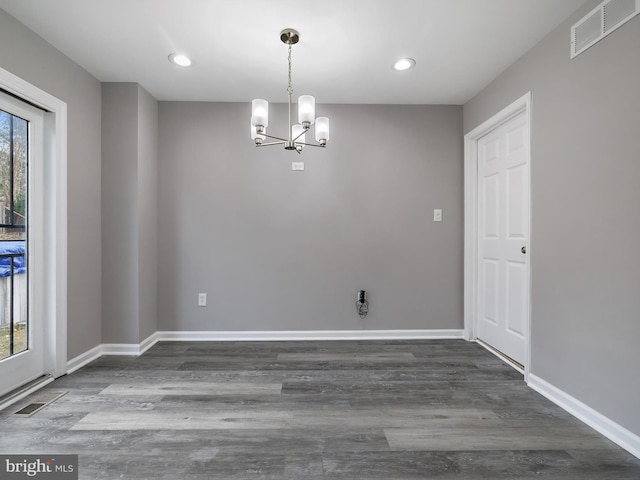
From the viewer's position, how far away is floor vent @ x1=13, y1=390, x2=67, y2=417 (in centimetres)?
193

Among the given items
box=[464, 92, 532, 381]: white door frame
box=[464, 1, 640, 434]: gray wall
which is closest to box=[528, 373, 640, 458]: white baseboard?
box=[464, 1, 640, 434]: gray wall

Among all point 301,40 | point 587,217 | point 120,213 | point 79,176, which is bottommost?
point 587,217

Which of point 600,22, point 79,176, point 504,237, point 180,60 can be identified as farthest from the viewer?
point 504,237

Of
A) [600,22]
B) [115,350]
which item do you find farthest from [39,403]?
[600,22]

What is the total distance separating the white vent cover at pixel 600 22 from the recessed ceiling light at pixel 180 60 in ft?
8.50

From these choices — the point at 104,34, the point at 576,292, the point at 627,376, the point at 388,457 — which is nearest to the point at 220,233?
the point at 104,34

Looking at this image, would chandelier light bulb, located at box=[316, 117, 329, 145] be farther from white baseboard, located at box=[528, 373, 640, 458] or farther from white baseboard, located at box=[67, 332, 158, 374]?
white baseboard, located at box=[67, 332, 158, 374]

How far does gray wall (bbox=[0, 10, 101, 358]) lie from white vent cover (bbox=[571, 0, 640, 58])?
11.3 ft

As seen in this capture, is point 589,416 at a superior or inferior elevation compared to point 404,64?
inferior

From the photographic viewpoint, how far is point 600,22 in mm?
1783

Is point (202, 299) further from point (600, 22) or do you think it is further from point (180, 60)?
point (600, 22)

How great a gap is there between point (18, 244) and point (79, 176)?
687mm

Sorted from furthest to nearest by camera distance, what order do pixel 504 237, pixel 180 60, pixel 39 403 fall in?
1. pixel 504 237
2. pixel 180 60
3. pixel 39 403

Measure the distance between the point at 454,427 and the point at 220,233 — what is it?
2538 mm
